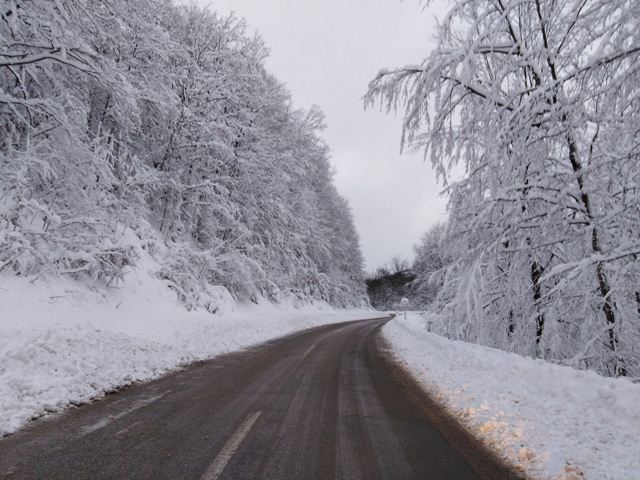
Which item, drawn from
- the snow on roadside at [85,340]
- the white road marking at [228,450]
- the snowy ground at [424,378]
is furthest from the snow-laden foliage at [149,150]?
the white road marking at [228,450]

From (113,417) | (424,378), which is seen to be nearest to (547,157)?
(424,378)

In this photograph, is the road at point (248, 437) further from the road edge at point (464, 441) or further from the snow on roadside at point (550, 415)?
the snow on roadside at point (550, 415)

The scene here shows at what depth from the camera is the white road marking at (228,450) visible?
2.98m

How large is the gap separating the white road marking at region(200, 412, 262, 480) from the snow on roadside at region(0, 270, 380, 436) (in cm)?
235

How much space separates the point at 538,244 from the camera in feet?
18.7

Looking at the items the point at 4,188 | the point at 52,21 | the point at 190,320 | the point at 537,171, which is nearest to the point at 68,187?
the point at 4,188

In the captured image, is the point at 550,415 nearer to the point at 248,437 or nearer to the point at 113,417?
the point at 248,437

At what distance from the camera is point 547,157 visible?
5469 millimetres

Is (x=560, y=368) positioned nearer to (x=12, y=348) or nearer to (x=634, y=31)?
(x=634, y=31)

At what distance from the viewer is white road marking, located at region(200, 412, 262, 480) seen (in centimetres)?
298

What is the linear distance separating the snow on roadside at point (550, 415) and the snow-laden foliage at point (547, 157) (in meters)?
1.06

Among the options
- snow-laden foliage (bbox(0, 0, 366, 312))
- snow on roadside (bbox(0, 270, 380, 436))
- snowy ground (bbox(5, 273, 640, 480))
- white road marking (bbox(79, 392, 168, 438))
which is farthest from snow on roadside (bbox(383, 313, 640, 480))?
snow-laden foliage (bbox(0, 0, 366, 312))

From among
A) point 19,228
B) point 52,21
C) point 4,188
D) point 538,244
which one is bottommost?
point 538,244

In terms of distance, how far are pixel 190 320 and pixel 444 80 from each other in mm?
10792
